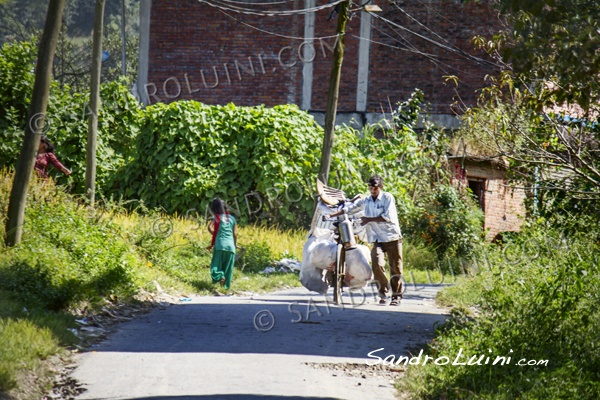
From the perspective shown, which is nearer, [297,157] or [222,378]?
[222,378]

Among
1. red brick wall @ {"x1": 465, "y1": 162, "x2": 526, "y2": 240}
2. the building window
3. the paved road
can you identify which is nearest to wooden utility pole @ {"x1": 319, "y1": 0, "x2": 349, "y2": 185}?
the paved road

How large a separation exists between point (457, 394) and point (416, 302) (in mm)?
5826

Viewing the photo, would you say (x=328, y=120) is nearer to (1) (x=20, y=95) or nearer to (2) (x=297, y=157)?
(2) (x=297, y=157)

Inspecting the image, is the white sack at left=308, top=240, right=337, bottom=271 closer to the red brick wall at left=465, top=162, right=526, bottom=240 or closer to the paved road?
the paved road

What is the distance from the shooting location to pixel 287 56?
2267cm

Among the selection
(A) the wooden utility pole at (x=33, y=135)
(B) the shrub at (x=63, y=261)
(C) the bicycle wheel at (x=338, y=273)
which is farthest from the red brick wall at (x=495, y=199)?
(A) the wooden utility pole at (x=33, y=135)

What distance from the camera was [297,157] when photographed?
16.7 m

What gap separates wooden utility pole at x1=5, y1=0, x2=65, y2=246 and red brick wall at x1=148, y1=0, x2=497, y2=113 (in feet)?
47.0

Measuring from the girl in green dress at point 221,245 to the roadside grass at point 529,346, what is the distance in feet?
15.7

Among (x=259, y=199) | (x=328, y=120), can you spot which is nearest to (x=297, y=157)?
(x=259, y=199)

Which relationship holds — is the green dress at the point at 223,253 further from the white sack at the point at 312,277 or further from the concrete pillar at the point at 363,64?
the concrete pillar at the point at 363,64

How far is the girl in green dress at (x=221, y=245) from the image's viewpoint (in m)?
10.9

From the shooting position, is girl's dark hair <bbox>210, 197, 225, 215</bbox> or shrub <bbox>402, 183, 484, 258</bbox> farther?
shrub <bbox>402, 183, 484, 258</bbox>

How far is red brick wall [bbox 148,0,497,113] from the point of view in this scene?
72.1ft
